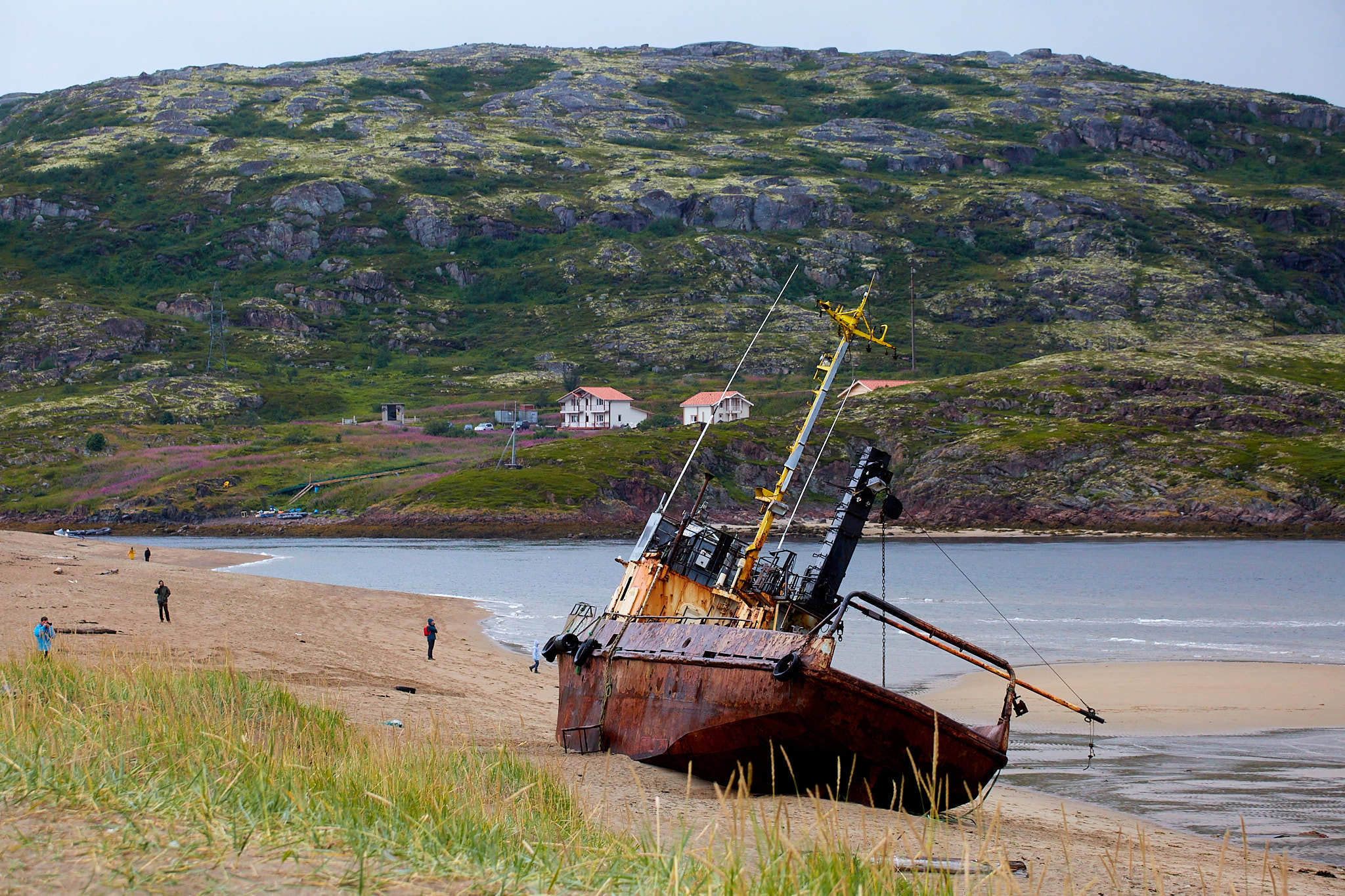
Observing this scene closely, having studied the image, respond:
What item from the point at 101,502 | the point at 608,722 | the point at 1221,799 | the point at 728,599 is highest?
the point at 728,599

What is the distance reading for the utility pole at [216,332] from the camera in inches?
6299

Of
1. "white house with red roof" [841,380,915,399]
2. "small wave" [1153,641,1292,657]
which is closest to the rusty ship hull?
"small wave" [1153,641,1292,657]

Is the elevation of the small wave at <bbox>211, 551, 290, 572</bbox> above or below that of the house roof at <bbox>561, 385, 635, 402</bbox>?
below

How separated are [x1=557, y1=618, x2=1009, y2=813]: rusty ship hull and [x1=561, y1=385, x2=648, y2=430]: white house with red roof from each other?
120m

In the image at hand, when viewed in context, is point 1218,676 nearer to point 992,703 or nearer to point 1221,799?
point 992,703

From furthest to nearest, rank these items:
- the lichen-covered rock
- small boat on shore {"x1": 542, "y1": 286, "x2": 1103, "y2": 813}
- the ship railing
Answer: the lichen-covered rock, the ship railing, small boat on shore {"x1": 542, "y1": 286, "x2": 1103, "y2": 813}

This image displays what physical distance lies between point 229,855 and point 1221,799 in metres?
18.4

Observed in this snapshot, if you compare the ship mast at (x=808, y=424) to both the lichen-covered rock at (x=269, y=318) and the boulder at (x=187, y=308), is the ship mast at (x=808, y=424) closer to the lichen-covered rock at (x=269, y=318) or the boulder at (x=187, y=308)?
the lichen-covered rock at (x=269, y=318)

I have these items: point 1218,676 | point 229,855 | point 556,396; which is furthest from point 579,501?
point 229,855

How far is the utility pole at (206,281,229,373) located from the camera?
160000 mm

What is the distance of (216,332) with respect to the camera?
175 m

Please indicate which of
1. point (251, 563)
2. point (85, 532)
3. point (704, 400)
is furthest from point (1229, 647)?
point (85, 532)

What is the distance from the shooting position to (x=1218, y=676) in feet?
111

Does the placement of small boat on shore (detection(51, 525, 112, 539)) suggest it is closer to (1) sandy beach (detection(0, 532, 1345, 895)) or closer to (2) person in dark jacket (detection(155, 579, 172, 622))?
(1) sandy beach (detection(0, 532, 1345, 895))
